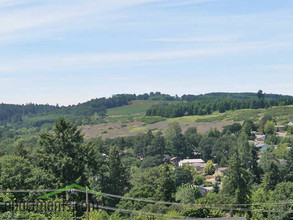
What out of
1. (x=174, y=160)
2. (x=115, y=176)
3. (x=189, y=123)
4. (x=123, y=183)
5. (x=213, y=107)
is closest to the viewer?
(x=115, y=176)

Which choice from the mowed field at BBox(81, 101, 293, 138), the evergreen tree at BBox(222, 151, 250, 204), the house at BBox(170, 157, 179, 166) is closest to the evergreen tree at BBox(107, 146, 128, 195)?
the evergreen tree at BBox(222, 151, 250, 204)

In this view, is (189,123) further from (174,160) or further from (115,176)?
(115,176)

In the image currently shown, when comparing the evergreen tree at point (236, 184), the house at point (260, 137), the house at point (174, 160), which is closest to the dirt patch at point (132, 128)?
the house at point (260, 137)

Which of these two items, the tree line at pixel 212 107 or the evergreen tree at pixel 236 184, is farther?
the tree line at pixel 212 107

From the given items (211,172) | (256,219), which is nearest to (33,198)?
(256,219)

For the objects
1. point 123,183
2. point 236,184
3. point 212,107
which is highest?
point 212,107

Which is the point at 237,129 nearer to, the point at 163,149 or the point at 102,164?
the point at 163,149

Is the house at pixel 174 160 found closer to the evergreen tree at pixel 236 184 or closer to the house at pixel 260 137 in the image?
the house at pixel 260 137

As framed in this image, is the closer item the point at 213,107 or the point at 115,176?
the point at 115,176

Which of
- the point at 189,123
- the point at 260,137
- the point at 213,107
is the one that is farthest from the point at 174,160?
the point at 213,107

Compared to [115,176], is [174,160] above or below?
below

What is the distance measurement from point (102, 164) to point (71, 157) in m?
17.7

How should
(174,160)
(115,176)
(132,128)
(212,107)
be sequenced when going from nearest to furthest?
(115,176) < (174,160) < (132,128) < (212,107)

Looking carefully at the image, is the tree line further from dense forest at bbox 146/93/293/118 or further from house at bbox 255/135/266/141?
house at bbox 255/135/266/141
